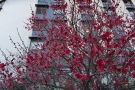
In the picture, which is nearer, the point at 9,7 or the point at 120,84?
the point at 120,84

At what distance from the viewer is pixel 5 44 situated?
39.4ft

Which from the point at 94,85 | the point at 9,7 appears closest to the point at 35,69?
the point at 94,85

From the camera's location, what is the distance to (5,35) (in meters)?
12.7

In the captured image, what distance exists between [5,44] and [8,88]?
276 inches

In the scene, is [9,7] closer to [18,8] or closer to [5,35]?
[18,8]

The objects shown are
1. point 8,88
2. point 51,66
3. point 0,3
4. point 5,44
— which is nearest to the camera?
point 51,66

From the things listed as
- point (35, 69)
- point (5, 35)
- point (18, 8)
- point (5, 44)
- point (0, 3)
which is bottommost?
point (35, 69)

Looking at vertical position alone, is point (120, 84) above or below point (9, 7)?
below

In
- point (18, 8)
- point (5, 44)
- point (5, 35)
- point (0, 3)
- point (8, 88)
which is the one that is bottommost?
point (8, 88)

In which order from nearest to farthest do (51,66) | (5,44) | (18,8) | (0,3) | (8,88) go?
(51,66) < (8,88) < (5,44) < (18,8) < (0,3)

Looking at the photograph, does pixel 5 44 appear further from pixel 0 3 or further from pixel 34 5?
pixel 0 3

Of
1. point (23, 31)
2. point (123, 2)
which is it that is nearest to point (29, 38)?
point (23, 31)

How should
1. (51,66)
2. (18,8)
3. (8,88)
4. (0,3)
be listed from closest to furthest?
(51,66) < (8,88) < (18,8) < (0,3)

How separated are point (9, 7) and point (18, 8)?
124 cm
